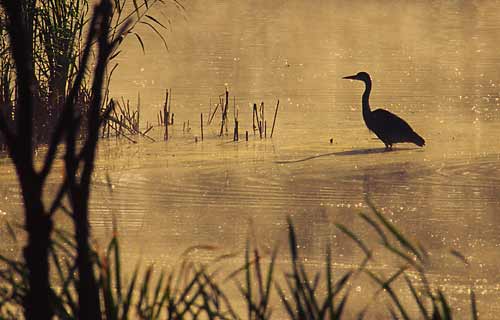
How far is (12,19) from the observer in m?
1.41

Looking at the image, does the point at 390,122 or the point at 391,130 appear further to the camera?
the point at 390,122

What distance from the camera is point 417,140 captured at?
25.3ft

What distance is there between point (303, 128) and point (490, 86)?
3167mm

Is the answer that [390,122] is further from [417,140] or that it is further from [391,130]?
[417,140]

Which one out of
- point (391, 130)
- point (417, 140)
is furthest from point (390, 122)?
point (417, 140)

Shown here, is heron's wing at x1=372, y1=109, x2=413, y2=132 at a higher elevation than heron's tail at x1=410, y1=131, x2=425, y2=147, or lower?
higher

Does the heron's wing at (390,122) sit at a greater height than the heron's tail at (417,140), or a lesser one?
greater

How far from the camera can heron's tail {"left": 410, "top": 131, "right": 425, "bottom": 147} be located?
7.70 meters

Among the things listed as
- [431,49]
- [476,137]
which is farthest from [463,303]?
[431,49]

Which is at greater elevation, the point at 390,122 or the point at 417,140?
the point at 390,122

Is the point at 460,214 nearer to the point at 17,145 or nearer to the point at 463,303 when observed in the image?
the point at 463,303

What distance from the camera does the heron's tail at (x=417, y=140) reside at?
303 inches

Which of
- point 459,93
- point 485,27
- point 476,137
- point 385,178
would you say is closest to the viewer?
point 385,178

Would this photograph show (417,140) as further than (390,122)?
No
